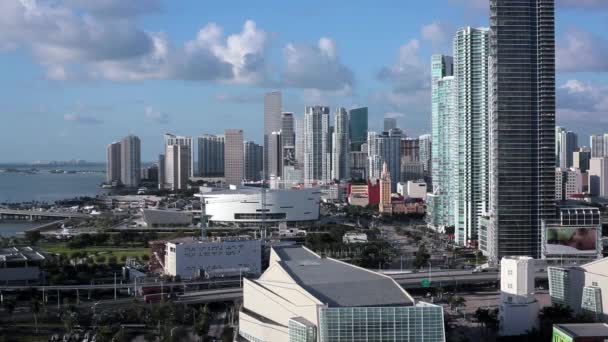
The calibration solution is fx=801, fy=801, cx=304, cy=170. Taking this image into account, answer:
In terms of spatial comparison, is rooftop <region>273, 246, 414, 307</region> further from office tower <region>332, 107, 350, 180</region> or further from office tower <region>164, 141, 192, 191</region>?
office tower <region>164, 141, 192, 191</region>

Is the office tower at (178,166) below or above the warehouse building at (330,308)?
above

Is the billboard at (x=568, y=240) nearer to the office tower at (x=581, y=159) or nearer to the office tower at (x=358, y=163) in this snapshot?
the office tower at (x=581, y=159)

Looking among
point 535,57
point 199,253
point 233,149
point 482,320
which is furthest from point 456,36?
point 233,149

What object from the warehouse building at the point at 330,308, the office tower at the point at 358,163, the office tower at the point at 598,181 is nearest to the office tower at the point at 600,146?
the office tower at the point at 598,181

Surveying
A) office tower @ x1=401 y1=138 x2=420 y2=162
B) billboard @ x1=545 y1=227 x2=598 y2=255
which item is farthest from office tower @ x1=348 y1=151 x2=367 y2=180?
billboard @ x1=545 y1=227 x2=598 y2=255

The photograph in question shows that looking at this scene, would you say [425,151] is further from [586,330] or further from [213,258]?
[586,330]

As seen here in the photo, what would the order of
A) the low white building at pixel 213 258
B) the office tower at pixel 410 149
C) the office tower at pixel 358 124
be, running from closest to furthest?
the low white building at pixel 213 258, the office tower at pixel 410 149, the office tower at pixel 358 124

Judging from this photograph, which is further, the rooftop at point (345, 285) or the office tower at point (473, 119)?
the office tower at point (473, 119)
